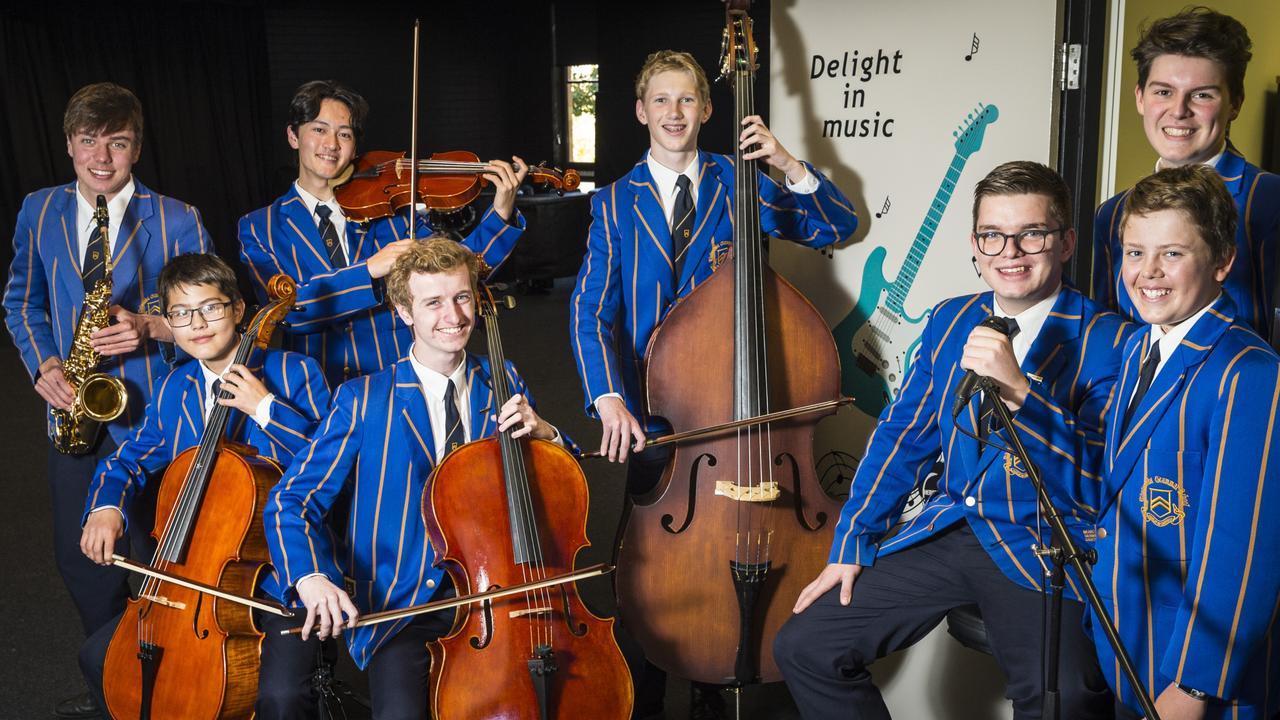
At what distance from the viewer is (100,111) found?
101 inches

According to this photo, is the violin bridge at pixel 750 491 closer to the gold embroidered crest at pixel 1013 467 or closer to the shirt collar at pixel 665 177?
the gold embroidered crest at pixel 1013 467

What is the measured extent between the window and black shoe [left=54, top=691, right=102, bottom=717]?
27.6 ft

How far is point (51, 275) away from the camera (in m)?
2.69

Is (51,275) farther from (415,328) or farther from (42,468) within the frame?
(42,468)

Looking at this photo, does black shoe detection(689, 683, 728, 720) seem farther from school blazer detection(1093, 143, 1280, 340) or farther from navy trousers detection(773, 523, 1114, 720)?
school blazer detection(1093, 143, 1280, 340)

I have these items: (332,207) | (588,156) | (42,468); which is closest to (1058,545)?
(332,207)

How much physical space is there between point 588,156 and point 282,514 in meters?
9.06

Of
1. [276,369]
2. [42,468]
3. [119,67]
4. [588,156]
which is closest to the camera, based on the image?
[276,369]

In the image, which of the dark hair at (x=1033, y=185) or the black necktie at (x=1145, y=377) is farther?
the dark hair at (x=1033, y=185)

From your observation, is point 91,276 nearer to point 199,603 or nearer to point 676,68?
point 199,603

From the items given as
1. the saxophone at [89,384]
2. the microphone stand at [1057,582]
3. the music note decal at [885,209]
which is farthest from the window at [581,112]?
the microphone stand at [1057,582]

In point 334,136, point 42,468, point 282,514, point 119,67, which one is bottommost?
point 42,468

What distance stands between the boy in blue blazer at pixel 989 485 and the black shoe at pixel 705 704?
2.07ft

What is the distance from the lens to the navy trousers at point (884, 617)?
2.02 m
